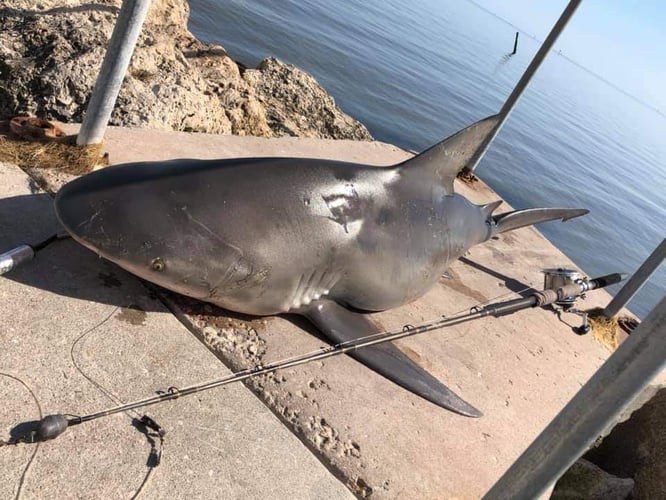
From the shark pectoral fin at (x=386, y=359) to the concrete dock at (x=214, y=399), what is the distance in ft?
0.22

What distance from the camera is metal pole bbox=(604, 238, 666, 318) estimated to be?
590 centimetres

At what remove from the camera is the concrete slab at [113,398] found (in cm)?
244

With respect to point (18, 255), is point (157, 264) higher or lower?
higher

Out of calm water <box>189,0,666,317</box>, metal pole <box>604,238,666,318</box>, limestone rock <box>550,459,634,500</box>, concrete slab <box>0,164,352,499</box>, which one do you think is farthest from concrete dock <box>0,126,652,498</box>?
calm water <box>189,0,666,317</box>

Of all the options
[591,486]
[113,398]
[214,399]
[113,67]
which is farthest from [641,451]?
[113,67]

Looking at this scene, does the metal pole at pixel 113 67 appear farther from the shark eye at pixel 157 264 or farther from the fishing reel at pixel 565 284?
A: the fishing reel at pixel 565 284

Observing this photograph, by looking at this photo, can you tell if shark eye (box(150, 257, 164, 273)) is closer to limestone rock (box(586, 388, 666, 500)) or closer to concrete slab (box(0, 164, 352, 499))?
concrete slab (box(0, 164, 352, 499))

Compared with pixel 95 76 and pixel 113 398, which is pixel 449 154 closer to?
pixel 113 398

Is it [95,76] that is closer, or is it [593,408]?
[593,408]

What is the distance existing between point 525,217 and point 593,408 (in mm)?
4694

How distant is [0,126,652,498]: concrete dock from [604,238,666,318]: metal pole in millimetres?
1911

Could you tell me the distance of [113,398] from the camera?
2781 millimetres

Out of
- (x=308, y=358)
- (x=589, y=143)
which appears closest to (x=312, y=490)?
(x=308, y=358)

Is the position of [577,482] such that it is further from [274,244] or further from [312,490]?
[274,244]
